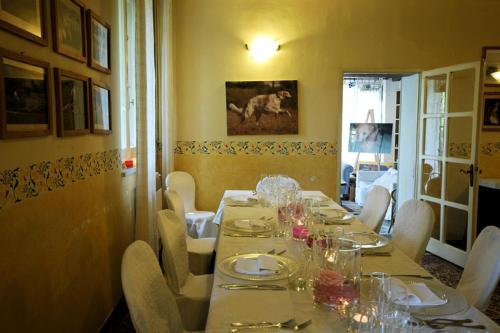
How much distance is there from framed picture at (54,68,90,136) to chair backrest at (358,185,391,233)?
6.66ft

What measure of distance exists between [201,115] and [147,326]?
345cm

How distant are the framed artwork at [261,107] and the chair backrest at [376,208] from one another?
1640mm

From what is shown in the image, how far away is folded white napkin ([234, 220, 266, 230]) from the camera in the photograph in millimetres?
2154

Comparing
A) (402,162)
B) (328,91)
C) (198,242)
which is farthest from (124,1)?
(402,162)

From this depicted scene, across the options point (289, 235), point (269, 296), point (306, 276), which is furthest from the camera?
point (289, 235)

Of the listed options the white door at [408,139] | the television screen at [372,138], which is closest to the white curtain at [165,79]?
the white door at [408,139]

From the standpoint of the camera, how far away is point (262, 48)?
4.30m

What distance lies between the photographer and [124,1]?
313 centimetres

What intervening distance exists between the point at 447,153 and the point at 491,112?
0.97 metres

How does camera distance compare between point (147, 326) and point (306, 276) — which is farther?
point (306, 276)

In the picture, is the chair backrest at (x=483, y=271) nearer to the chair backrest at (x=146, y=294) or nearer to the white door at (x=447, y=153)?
the chair backrest at (x=146, y=294)

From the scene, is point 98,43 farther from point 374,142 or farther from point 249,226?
point 374,142

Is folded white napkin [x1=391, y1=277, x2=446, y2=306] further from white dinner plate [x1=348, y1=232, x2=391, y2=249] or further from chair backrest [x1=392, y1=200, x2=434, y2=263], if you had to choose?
chair backrest [x1=392, y1=200, x2=434, y2=263]

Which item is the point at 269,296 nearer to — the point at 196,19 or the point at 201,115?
the point at 201,115
